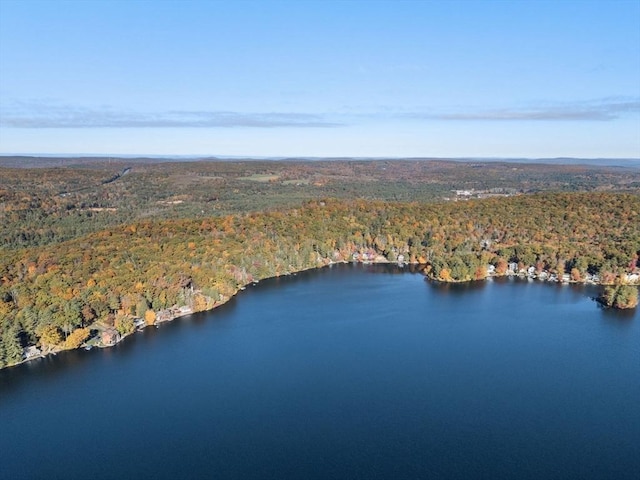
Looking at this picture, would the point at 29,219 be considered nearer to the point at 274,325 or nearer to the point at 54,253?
the point at 54,253

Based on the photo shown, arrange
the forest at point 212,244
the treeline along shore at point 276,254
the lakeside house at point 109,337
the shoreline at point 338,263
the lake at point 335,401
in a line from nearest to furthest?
the lake at point 335,401
the shoreline at point 338,263
the lakeside house at point 109,337
the treeline along shore at point 276,254
the forest at point 212,244

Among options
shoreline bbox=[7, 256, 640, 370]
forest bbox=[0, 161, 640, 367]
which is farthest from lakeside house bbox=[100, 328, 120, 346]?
forest bbox=[0, 161, 640, 367]

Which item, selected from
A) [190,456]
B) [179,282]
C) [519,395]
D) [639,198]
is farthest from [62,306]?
[639,198]

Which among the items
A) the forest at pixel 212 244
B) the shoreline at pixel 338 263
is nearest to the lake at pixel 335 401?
the shoreline at pixel 338 263

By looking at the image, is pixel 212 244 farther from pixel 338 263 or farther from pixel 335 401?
pixel 335 401

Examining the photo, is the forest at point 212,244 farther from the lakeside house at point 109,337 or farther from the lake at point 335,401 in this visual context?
the lake at point 335,401

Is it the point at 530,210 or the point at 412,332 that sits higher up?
the point at 530,210

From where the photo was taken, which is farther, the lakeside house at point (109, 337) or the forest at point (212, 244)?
the forest at point (212, 244)
